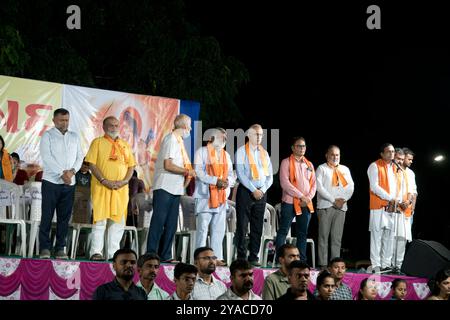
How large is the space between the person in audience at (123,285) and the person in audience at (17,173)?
416 cm

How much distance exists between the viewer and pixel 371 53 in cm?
1870

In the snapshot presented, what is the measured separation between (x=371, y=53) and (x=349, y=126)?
220 centimetres

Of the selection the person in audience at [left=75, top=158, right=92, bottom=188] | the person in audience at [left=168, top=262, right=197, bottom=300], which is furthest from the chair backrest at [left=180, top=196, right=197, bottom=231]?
the person in audience at [left=168, top=262, right=197, bottom=300]

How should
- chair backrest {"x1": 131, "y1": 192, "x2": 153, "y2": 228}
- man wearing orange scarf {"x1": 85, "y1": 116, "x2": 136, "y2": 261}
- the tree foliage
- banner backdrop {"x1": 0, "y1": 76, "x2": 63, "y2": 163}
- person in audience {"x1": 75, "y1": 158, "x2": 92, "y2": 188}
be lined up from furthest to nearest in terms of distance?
1. the tree foliage
2. banner backdrop {"x1": 0, "y1": 76, "x2": 63, "y2": 163}
3. chair backrest {"x1": 131, "y1": 192, "x2": 153, "y2": 228}
4. person in audience {"x1": 75, "y1": 158, "x2": 92, "y2": 188}
5. man wearing orange scarf {"x1": 85, "y1": 116, "x2": 136, "y2": 261}

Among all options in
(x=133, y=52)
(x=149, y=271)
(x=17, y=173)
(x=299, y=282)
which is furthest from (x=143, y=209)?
(x=133, y=52)

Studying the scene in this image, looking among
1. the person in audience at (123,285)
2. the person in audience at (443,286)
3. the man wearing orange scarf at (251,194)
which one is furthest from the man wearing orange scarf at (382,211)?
the person in audience at (123,285)

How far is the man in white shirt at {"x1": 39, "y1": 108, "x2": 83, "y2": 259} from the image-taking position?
9547 millimetres

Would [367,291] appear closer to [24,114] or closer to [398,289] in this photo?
[398,289]

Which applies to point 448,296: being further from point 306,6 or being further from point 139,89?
point 306,6

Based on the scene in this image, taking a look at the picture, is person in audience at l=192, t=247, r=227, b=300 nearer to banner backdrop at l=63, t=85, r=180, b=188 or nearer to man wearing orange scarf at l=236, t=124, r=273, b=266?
man wearing orange scarf at l=236, t=124, r=273, b=266

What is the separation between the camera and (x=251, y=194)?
10.5 metres

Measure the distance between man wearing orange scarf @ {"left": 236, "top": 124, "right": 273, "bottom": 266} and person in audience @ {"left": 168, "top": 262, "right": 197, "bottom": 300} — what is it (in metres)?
2.79

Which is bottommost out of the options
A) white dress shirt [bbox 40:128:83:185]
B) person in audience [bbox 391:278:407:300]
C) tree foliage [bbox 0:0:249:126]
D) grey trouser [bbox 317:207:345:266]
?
person in audience [bbox 391:278:407:300]
